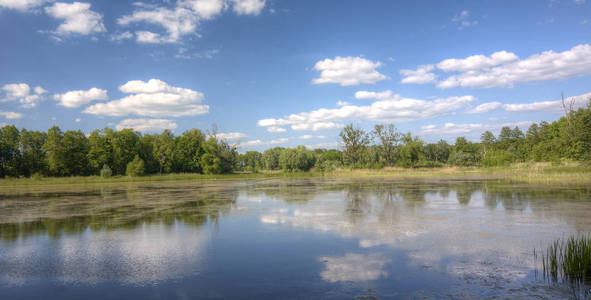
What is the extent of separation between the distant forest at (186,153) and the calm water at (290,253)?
3118 cm

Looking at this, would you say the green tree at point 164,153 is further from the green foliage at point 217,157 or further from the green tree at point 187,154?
the green foliage at point 217,157

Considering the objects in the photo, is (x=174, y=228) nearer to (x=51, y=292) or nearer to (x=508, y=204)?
(x=51, y=292)

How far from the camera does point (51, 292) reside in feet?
19.8

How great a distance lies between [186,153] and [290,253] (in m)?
68.8

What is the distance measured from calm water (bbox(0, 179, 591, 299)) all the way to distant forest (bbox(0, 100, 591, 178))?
31.2 meters

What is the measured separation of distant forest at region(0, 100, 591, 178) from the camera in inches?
1730

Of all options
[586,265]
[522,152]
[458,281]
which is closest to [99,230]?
[458,281]

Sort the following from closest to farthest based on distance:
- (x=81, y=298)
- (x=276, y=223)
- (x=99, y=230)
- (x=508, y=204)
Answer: (x=81, y=298), (x=99, y=230), (x=276, y=223), (x=508, y=204)

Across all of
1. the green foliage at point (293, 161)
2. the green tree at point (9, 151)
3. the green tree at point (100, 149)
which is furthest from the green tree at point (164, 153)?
the green foliage at point (293, 161)

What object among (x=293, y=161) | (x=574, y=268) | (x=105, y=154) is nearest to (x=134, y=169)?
(x=105, y=154)

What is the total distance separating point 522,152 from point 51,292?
3669 inches

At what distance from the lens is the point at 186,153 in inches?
2857

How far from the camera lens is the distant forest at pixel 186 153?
43938 mm

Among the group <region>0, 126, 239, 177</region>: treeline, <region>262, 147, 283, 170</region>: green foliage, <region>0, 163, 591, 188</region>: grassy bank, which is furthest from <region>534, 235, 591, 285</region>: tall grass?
<region>262, 147, 283, 170</region>: green foliage
